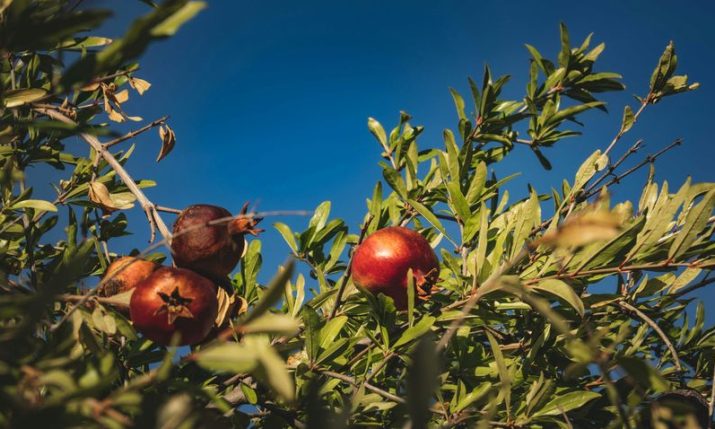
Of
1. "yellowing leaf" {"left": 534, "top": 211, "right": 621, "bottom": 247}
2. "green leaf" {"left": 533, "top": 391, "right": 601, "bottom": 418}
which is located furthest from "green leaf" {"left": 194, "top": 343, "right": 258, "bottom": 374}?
"green leaf" {"left": 533, "top": 391, "right": 601, "bottom": 418}

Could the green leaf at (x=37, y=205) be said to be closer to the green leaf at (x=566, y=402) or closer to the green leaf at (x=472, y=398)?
the green leaf at (x=472, y=398)

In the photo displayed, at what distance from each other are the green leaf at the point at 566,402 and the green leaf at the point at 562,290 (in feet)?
1.21

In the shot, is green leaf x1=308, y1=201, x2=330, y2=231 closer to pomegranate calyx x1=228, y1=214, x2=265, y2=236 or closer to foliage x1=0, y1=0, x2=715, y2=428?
foliage x1=0, y1=0, x2=715, y2=428

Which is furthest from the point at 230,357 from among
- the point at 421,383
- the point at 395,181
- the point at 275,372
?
the point at 395,181

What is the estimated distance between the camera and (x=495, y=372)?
1.68 meters

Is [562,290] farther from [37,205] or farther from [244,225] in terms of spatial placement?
[37,205]

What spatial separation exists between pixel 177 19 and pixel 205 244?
80 centimetres

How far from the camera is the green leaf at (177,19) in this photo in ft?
2.42

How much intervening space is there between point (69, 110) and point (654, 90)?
2385 millimetres

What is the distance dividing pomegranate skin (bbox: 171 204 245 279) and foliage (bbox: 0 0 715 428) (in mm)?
81

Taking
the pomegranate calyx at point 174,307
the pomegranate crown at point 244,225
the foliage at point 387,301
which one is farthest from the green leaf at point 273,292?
the pomegranate crown at point 244,225

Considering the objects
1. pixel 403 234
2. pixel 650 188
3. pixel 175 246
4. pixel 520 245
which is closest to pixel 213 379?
pixel 175 246

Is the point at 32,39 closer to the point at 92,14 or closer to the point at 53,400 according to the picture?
the point at 92,14

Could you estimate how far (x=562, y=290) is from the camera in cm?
119
